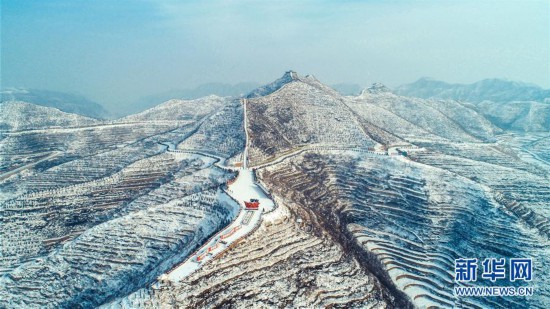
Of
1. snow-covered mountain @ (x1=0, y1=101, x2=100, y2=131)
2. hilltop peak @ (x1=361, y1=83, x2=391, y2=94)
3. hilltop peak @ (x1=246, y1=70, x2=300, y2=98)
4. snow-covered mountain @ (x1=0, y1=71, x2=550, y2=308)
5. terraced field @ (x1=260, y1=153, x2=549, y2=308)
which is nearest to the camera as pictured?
snow-covered mountain @ (x1=0, y1=71, x2=550, y2=308)

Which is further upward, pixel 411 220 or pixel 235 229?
pixel 235 229

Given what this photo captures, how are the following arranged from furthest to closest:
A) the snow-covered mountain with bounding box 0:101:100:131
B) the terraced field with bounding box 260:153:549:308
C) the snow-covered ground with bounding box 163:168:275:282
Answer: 1. the snow-covered mountain with bounding box 0:101:100:131
2. the terraced field with bounding box 260:153:549:308
3. the snow-covered ground with bounding box 163:168:275:282

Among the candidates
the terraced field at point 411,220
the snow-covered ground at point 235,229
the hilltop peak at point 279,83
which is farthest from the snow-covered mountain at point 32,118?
the terraced field at point 411,220

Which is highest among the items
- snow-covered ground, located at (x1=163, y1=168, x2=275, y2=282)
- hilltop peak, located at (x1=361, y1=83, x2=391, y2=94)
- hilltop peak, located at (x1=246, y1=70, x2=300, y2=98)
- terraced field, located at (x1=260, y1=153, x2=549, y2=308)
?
hilltop peak, located at (x1=246, y1=70, x2=300, y2=98)

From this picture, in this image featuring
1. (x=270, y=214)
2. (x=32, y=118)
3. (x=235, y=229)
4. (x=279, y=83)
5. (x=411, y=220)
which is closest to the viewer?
(x=235, y=229)

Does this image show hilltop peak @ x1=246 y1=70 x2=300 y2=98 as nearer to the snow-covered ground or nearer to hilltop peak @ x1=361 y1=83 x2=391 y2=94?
hilltop peak @ x1=361 y1=83 x2=391 y2=94

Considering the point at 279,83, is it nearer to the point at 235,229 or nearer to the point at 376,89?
the point at 376,89

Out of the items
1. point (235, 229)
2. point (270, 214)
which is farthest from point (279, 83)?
point (235, 229)

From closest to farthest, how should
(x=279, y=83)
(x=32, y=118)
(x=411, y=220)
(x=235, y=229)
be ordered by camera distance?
(x=235, y=229), (x=411, y=220), (x=32, y=118), (x=279, y=83)

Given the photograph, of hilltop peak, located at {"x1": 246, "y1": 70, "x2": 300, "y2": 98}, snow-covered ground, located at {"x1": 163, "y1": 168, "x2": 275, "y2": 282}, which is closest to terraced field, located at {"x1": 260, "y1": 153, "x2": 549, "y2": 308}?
snow-covered ground, located at {"x1": 163, "y1": 168, "x2": 275, "y2": 282}

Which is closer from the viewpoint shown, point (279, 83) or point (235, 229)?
point (235, 229)

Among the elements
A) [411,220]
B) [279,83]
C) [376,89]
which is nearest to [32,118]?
[279,83]

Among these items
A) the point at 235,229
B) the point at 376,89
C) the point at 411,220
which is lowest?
the point at 411,220
